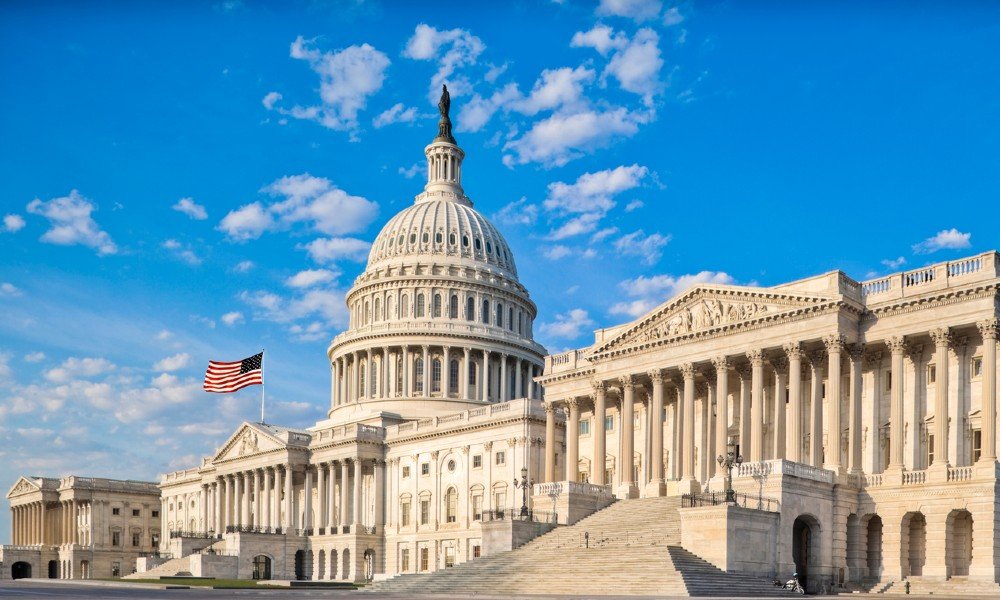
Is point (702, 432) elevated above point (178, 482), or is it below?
above

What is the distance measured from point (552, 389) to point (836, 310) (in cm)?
2792

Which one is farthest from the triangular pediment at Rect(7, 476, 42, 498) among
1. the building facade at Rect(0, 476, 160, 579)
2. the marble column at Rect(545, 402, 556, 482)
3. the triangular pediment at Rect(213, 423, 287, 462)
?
the marble column at Rect(545, 402, 556, 482)

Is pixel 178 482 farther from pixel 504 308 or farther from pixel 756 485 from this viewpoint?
pixel 756 485

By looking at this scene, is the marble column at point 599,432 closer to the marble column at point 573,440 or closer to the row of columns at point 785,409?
the row of columns at point 785,409

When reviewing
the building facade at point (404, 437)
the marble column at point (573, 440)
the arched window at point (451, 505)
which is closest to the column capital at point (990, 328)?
the marble column at point (573, 440)

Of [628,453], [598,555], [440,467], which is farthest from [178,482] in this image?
[598,555]

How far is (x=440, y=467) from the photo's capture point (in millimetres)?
110562

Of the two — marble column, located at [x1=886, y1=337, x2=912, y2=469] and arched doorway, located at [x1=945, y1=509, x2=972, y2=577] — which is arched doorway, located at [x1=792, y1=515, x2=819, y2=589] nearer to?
marble column, located at [x1=886, y1=337, x2=912, y2=469]

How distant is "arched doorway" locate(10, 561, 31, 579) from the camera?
17062 centimetres

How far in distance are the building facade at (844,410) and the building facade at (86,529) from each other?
108260 mm

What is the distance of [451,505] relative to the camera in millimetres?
Answer: 109188

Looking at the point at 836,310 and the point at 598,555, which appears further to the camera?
the point at 836,310

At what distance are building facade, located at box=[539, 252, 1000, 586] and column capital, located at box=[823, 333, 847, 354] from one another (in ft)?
0.24

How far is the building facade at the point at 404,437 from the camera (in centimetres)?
10750
